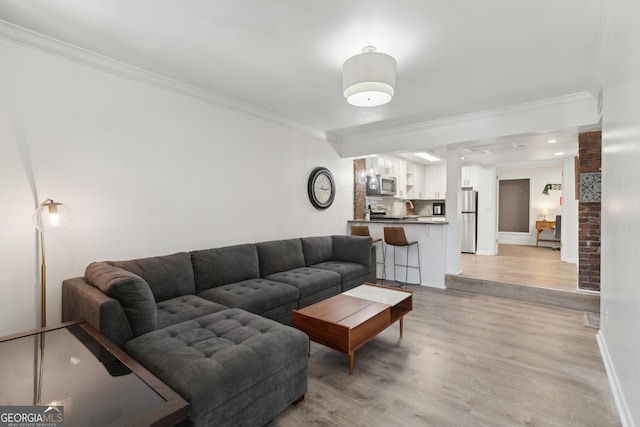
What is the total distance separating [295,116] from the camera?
14.2 feet

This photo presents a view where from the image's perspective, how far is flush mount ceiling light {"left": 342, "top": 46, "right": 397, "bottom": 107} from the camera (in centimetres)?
228

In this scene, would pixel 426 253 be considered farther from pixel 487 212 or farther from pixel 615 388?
pixel 487 212

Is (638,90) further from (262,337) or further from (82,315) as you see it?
(82,315)

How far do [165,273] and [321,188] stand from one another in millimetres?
2994

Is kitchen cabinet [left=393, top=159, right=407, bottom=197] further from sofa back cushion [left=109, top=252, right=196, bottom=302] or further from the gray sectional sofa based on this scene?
sofa back cushion [left=109, top=252, right=196, bottom=302]

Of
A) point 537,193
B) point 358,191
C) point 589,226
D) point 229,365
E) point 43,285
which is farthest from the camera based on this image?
point 537,193

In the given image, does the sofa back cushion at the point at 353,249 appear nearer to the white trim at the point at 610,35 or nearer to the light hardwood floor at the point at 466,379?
the light hardwood floor at the point at 466,379

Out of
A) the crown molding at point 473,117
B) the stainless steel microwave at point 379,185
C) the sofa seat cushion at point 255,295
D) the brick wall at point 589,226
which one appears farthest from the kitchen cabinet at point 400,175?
the sofa seat cushion at point 255,295

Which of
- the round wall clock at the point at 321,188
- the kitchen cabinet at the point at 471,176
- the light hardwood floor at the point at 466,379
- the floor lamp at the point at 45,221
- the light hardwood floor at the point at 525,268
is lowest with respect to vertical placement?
the light hardwood floor at the point at 466,379

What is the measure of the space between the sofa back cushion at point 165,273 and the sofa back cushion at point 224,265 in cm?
10

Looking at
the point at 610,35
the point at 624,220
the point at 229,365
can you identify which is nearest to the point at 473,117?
the point at 610,35

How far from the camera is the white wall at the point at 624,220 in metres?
1.51

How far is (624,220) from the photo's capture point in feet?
5.92

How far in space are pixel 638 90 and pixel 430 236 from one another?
11.9 ft
